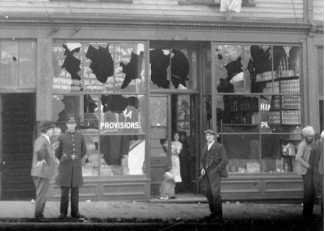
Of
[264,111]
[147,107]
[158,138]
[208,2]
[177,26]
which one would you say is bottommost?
[158,138]

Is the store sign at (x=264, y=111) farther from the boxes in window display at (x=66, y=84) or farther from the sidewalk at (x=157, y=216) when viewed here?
the boxes in window display at (x=66, y=84)

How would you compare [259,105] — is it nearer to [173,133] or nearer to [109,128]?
[173,133]

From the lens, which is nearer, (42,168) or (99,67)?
(42,168)

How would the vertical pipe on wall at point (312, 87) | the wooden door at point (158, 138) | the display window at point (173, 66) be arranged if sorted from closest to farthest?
the display window at point (173, 66) → the wooden door at point (158, 138) → the vertical pipe on wall at point (312, 87)

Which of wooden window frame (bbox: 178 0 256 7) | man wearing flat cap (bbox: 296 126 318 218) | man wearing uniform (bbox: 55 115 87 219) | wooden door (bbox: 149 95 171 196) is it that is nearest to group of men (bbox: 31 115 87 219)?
man wearing uniform (bbox: 55 115 87 219)

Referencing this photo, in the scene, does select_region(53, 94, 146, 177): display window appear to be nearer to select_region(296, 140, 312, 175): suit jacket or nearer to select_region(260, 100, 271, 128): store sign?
select_region(260, 100, 271, 128): store sign

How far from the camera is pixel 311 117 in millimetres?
15484

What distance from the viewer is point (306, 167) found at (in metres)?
13.0

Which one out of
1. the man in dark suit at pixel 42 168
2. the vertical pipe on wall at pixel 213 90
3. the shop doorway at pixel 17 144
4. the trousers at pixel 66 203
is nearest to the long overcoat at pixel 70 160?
the trousers at pixel 66 203

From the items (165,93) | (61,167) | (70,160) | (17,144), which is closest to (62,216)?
(61,167)

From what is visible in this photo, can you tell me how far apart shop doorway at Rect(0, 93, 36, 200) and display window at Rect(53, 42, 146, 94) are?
3.91 ft

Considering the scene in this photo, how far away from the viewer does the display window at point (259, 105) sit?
49.9 ft

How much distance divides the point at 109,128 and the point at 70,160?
249 cm

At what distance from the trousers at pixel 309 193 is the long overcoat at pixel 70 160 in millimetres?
4882
